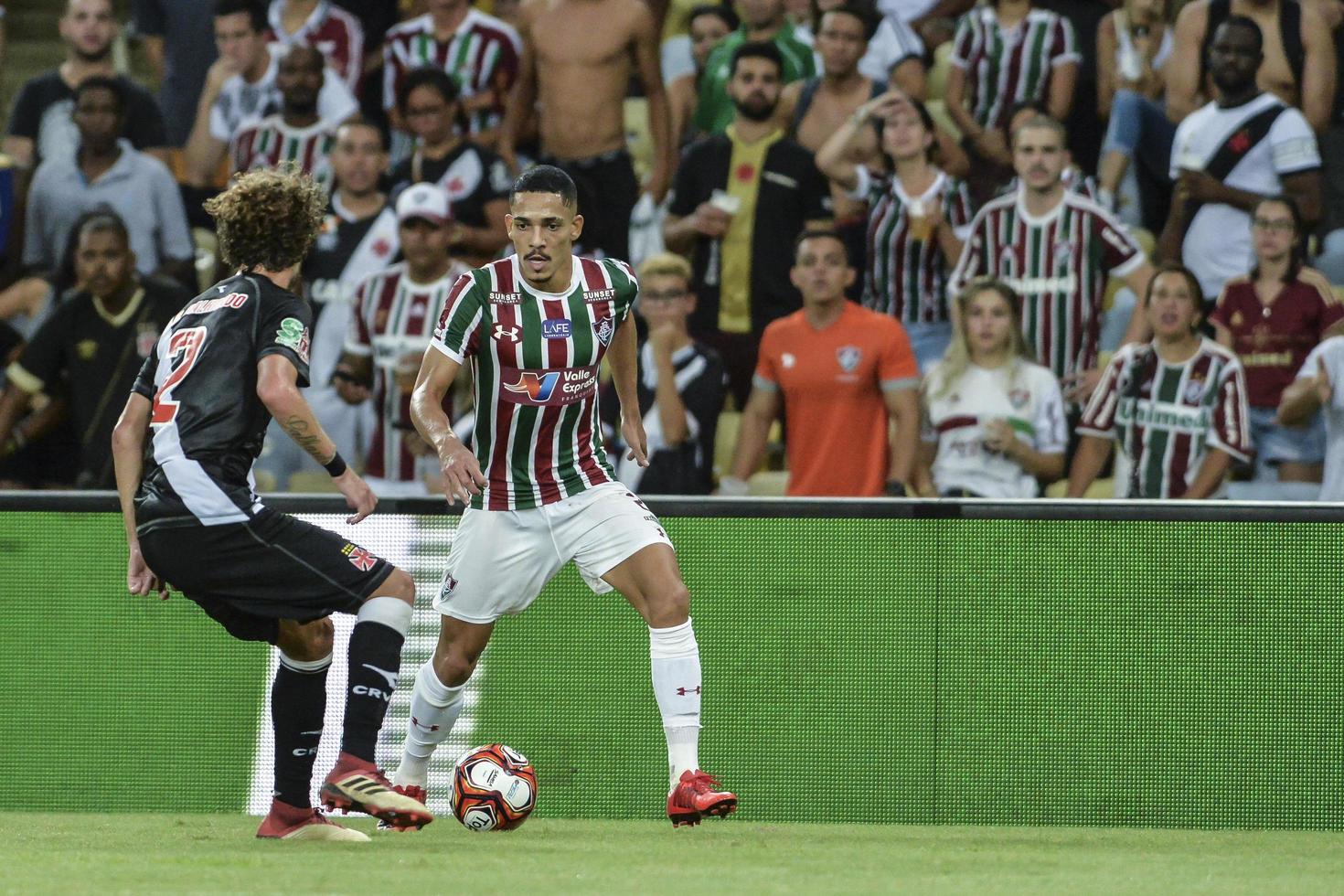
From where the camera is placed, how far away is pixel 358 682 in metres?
6.04

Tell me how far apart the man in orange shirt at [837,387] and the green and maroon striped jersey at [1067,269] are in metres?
0.80

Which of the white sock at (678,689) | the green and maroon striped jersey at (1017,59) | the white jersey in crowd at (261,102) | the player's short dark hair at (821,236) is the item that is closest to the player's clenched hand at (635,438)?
the white sock at (678,689)

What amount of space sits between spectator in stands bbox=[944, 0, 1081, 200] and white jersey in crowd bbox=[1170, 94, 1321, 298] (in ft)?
3.12

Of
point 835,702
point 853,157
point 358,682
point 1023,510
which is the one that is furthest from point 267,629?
point 853,157

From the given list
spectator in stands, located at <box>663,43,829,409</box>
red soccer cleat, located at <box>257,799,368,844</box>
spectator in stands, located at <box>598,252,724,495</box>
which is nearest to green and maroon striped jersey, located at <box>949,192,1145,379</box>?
spectator in stands, located at <box>663,43,829,409</box>

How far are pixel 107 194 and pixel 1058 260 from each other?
18.2 ft

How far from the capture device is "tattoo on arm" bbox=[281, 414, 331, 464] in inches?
226

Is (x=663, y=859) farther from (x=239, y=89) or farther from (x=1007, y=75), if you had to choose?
(x=239, y=89)

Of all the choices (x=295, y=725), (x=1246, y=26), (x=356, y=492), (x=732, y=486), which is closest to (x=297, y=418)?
(x=356, y=492)

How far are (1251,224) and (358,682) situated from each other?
19.3ft

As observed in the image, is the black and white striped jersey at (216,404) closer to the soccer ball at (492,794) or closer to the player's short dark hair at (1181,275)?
the soccer ball at (492,794)

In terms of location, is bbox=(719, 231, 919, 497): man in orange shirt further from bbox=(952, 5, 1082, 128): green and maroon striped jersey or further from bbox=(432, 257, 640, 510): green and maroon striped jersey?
bbox=(432, 257, 640, 510): green and maroon striped jersey

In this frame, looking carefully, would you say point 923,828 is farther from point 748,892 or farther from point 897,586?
point 748,892

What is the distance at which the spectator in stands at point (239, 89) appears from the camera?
11867 millimetres
